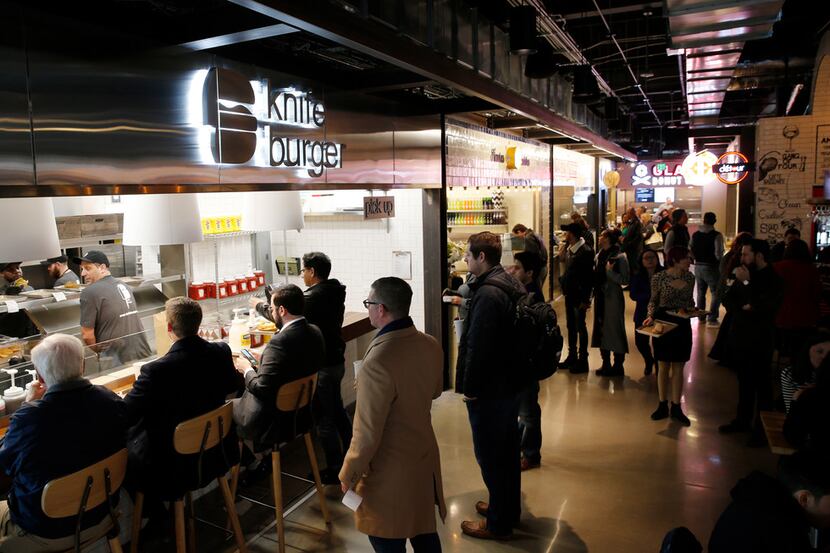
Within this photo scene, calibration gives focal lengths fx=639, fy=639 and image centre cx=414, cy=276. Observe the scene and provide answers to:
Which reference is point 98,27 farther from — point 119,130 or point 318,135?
point 318,135

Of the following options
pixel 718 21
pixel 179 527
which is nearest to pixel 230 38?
pixel 179 527

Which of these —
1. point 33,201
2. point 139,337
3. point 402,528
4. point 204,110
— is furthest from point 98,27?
point 402,528

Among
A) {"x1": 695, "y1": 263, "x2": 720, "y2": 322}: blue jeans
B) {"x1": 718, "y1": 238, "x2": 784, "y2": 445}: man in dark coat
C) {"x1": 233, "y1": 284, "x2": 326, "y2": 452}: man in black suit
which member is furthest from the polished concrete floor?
{"x1": 695, "y1": 263, "x2": 720, "y2": 322}: blue jeans

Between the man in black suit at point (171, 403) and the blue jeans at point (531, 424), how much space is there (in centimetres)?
249

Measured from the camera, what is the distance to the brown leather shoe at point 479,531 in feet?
13.7

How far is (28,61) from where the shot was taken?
2.84 metres

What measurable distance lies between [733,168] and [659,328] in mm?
7248

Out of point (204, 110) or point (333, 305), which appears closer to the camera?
point (204, 110)

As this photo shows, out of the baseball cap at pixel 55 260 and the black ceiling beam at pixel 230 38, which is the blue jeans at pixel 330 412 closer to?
the black ceiling beam at pixel 230 38

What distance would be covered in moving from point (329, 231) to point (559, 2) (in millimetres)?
4871

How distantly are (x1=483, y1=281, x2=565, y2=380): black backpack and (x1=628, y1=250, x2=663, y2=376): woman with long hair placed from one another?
122 inches

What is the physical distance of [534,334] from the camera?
419 cm

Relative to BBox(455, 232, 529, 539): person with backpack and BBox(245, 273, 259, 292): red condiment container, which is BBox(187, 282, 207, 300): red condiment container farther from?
BBox(455, 232, 529, 539): person with backpack

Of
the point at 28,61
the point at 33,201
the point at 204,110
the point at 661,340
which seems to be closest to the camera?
the point at 28,61
